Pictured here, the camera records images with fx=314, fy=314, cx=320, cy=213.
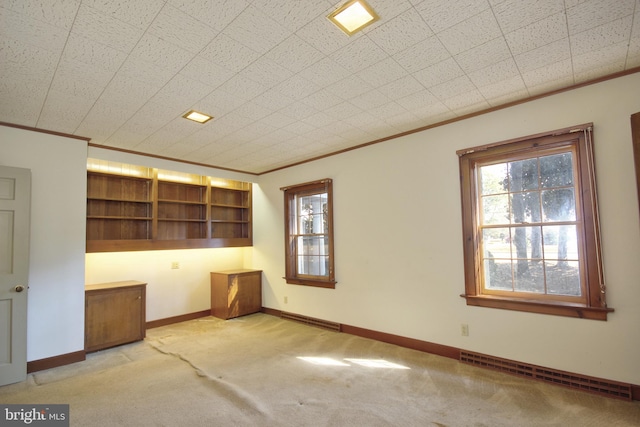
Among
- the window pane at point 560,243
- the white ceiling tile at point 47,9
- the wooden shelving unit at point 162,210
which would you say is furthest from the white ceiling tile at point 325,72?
the wooden shelving unit at point 162,210

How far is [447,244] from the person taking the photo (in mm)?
3504

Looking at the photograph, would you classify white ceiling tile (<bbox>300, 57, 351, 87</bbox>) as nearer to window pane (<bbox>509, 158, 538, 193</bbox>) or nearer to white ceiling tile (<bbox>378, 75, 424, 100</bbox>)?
white ceiling tile (<bbox>378, 75, 424, 100</bbox>)

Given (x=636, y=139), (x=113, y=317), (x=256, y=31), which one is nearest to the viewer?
(x=256, y=31)

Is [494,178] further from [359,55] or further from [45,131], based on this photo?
[45,131]

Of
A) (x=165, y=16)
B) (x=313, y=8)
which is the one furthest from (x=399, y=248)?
(x=165, y=16)

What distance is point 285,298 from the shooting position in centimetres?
540

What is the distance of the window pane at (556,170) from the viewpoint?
9.43 feet

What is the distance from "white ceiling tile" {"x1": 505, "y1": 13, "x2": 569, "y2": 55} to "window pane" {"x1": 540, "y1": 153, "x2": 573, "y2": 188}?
119 centimetres

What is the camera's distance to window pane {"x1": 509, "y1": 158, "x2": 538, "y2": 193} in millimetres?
3057

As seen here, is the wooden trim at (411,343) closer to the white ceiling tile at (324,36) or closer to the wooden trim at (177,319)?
the wooden trim at (177,319)

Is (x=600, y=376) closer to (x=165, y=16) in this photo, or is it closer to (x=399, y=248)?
(x=399, y=248)

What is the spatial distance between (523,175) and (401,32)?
2001mm

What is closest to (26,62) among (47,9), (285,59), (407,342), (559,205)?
(47,9)

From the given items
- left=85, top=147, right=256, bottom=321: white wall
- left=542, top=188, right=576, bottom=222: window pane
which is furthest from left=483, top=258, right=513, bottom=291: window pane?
left=85, top=147, right=256, bottom=321: white wall
